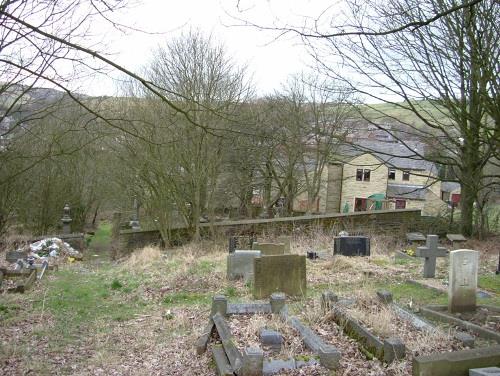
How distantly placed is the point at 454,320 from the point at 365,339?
61.2 inches

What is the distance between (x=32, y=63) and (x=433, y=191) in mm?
43617

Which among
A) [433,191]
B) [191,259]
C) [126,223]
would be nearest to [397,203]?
[433,191]

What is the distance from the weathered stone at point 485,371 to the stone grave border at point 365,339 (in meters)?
0.73

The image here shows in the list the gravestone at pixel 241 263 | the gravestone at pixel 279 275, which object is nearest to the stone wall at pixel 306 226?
the gravestone at pixel 241 263

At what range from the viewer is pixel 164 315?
7.94 meters

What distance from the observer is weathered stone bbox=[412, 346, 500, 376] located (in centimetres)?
425

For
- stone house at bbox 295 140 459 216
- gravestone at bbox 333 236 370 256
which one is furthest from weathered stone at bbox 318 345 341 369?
stone house at bbox 295 140 459 216

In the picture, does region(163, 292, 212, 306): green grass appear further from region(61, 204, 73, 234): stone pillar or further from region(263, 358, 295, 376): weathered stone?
region(61, 204, 73, 234): stone pillar

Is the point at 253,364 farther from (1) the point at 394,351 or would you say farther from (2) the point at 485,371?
(2) the point at 485,371

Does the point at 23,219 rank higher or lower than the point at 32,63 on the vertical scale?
lower

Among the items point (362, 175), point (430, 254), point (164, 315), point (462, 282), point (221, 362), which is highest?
point (362, 175)

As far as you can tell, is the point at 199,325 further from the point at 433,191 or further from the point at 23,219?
the point at 433,191

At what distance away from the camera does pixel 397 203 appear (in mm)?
A: 45188

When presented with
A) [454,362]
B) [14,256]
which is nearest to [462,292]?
[454,362]
